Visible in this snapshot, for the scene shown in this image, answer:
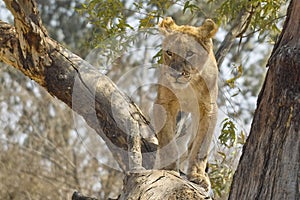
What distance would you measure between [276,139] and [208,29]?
2023 millimetres

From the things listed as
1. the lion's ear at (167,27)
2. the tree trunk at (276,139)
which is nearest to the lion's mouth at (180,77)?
the lion's ear at (167,27)

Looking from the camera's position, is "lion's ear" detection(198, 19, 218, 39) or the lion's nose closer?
the lion's nose

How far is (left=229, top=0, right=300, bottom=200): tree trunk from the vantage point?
8.98 feet

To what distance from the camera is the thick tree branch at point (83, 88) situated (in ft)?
14.5

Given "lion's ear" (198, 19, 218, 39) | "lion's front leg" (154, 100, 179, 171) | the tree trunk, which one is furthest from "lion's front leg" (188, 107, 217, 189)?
the tree trunk

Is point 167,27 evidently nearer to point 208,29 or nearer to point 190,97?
point 208,29

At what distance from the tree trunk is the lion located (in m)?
1.53

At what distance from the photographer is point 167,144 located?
4.44 meters

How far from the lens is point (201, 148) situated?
4535 millimetres

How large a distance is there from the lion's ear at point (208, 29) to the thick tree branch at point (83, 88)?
2.08 ft

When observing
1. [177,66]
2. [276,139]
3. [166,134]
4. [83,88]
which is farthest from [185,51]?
[276,139]

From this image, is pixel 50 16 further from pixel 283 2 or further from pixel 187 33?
pixel 187 33

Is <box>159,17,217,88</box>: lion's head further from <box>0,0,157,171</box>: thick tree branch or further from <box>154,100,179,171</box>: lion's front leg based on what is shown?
<box>0,0,157,171</box>: thick tree branch

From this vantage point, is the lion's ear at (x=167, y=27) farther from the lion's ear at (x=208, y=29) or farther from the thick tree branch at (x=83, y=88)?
the thick tree branch at (x=83, y=88)
